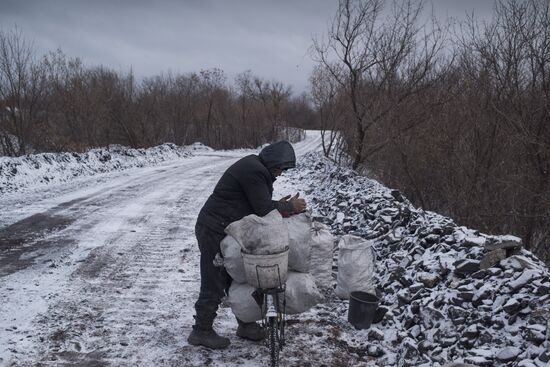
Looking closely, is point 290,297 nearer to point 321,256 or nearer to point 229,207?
point 321,256

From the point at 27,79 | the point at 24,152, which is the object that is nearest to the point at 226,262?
the point at 27,79

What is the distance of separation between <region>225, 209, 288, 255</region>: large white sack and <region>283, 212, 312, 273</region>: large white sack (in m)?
0.28

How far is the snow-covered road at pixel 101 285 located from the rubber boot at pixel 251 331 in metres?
0.08

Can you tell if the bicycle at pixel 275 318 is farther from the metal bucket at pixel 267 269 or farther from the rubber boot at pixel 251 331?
the rubber boot at pixel 251 331

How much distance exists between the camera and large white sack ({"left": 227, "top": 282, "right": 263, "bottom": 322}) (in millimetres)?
3902

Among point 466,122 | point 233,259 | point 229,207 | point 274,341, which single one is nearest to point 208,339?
A: point 274,341

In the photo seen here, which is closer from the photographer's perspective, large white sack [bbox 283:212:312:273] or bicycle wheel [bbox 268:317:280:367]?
bicycle wheel [bbox 268:317:280:367]

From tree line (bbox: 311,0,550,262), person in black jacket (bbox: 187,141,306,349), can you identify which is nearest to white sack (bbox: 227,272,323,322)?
person in black jacket (bbox: 187,141,306,349)

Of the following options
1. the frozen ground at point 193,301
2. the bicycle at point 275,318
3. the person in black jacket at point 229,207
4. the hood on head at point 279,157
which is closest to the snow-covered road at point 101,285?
the frozen ground at point 193,301

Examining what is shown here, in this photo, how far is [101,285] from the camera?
554 centimetres

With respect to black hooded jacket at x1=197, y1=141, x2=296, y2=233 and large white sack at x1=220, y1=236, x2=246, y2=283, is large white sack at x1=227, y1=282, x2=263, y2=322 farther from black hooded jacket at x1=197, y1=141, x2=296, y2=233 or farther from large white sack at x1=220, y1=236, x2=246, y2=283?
black hooded jacket at x1=197, y1=141, x2=296, y2=233

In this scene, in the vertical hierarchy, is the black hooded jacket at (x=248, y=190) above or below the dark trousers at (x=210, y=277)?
above

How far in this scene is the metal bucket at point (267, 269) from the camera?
3469mm

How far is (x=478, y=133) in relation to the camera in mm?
10219
